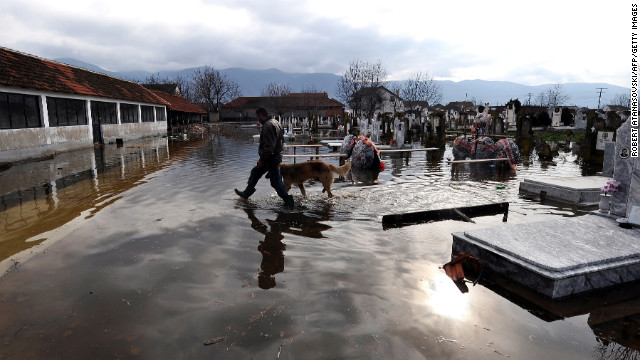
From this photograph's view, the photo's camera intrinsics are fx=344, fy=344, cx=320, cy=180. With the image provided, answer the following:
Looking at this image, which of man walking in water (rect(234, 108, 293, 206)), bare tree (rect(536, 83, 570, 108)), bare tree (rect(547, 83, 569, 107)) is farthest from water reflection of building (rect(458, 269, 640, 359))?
bare tree (rect(547, 83, 569, 107))

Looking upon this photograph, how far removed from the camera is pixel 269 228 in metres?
6.18

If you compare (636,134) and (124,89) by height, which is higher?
(124,89)

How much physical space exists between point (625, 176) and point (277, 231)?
547 cm

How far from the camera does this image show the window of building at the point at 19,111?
15383 mm

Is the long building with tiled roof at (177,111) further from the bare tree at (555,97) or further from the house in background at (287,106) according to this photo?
the bare tree at (555,97)

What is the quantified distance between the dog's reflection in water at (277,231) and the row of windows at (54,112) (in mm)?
15292

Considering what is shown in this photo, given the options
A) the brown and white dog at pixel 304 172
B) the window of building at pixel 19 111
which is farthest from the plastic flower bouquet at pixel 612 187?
the window of building at pixel 19 111

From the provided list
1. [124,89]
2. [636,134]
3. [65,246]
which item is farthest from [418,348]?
[124,89]

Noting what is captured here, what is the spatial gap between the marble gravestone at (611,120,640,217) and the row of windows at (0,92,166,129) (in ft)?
68.4

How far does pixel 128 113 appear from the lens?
2986 cm

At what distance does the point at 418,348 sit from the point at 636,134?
4765 mm

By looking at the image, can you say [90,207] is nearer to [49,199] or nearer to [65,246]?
[49,199]

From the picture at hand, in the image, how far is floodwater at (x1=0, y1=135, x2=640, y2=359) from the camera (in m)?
3.01

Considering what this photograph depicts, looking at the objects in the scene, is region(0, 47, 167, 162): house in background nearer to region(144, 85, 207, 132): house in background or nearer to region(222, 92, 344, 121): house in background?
region(144, 85, 207, 132): house in background
